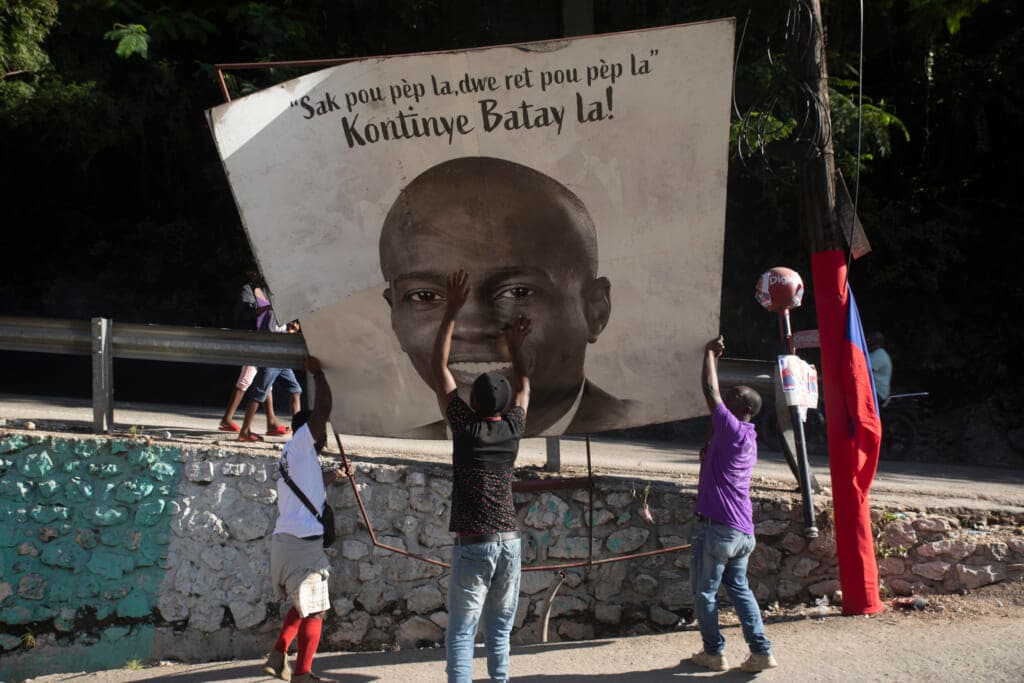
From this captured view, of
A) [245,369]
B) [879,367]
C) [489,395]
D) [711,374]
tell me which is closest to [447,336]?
[489,395]

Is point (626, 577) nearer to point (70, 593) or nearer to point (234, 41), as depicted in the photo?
point (70, 593)

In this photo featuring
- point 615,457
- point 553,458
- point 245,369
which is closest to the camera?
point 553,458

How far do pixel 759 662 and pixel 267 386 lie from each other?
469 centimetres

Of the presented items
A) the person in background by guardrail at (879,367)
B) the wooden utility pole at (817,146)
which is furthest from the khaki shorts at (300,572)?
the person in background by guardrail at (879,367)

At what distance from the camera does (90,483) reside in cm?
738

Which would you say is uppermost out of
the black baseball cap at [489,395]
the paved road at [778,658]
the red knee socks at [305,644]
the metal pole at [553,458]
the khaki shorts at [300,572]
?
the black baseball cap at [489,395]

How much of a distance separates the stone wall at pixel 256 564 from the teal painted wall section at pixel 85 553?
0.01 meters

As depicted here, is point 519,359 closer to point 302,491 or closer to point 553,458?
point 302,491

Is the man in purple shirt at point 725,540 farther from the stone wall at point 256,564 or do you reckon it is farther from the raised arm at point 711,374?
the stone wall at point 256,564

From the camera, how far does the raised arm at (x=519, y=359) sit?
564 centimetres

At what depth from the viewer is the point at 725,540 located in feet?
19.1

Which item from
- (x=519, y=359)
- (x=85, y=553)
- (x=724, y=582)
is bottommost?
(x=724, y=582)

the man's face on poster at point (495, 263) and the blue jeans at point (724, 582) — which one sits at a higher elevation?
the man's face on poster at point (495, 263)

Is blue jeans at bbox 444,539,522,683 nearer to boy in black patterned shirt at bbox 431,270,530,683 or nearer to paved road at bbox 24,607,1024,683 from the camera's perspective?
boy in black patterned shirt at bbox 431,270,530,683
